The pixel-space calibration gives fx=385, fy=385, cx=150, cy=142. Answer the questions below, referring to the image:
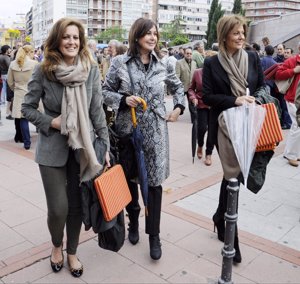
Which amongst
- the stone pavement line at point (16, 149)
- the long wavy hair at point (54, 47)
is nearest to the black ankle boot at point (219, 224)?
the long wavy hair at point (54, 47)

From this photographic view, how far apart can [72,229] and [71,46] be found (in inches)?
55.3

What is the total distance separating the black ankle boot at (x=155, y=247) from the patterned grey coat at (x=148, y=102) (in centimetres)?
49

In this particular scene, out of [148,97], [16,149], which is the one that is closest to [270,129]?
[148,97]

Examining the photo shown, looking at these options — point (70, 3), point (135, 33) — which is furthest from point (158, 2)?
point (135, 33)

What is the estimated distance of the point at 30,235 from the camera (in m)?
3.71

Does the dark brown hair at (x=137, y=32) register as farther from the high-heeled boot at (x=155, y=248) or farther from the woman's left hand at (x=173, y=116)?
the high-heeled boot at (x=155, y=248)

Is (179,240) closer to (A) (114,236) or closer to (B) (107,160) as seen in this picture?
(A) (114,236)

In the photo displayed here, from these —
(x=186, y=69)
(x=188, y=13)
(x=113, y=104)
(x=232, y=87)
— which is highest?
(x=188, y=13)

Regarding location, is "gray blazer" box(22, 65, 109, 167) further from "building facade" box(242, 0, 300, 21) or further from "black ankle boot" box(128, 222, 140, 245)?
"building facade" box(242, 0, 300, 21)

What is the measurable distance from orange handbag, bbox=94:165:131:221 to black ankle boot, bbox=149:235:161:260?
492 mm

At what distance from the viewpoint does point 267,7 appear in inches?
5192

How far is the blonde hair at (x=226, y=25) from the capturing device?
3.02m

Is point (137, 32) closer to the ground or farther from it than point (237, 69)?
farther from it

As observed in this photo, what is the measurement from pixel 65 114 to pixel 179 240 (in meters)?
1.75
